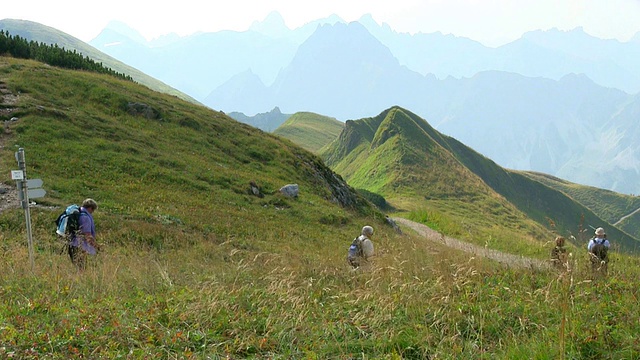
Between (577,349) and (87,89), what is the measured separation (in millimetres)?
32064

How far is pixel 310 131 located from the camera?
159625 millimetres

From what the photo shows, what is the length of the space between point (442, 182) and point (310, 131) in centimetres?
9299

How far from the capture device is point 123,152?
2281cm

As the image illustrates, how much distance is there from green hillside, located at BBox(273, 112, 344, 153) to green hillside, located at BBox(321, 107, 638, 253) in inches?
1176

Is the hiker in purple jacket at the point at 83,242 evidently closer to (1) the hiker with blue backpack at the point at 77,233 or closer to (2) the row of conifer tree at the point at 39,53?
(1) the hiker with blue backpack at the point at 77,233

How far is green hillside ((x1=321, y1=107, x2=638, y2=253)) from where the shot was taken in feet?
195

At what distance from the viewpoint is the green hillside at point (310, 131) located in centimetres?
14400

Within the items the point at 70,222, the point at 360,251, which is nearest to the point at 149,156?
the point at 70,222

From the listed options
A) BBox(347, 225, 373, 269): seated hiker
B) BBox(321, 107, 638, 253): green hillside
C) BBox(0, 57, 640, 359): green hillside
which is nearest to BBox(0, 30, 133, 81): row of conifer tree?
BBox(0, 57, 640, 359): green hillside

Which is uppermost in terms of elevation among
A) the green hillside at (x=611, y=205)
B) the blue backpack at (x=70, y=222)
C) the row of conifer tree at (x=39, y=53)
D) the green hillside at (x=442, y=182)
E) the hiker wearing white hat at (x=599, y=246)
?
the row of conifer tree at (x=39, y=53)

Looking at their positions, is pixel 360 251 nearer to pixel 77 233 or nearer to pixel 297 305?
pixel 297 305

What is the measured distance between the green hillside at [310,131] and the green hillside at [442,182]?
98.0ft

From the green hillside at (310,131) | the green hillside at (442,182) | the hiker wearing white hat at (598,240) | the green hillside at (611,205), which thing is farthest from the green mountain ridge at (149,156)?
the green hillside at (611,205)

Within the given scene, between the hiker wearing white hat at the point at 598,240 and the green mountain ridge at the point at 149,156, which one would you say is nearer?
the hiker wearing white hat at the point at 598,240
